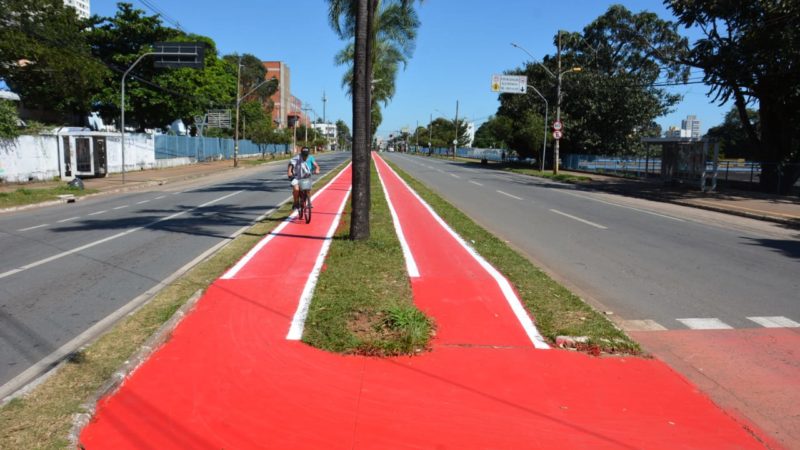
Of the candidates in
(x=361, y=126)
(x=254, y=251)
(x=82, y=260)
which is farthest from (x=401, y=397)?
(x=82, y=260)

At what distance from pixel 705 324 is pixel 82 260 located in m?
8.96

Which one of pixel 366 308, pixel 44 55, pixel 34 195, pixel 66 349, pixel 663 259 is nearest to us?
pixel 66 349

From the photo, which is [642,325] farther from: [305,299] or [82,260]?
[82,260]

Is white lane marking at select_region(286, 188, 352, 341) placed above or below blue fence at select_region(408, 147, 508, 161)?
below

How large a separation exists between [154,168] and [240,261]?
3495cm

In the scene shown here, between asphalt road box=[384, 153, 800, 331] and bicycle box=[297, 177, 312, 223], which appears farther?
bicycle box=[297, 177, 312, 223]

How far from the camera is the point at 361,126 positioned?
30.5ft

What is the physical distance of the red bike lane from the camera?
11.4ft

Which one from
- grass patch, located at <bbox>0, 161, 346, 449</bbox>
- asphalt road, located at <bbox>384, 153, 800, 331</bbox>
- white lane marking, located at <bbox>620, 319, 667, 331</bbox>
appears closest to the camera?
grass patch, located at <bbox>0, 161, 346, 449</bbox>

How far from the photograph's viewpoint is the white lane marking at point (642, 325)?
5707mm

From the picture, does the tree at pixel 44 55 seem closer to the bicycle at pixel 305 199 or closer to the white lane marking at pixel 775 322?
the bicycle at pixel 305 199

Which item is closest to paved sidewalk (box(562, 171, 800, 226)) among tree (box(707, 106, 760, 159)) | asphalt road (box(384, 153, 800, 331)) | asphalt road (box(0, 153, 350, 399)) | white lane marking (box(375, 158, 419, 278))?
asphalt road (box(384, 153, 800, 331))

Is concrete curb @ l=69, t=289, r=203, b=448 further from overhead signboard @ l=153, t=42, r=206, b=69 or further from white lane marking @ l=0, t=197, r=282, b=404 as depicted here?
overhead signboard @ l=153, t=42, r=206, b=69

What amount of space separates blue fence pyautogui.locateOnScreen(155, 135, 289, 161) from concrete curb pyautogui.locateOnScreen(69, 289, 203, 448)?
38397 mm
